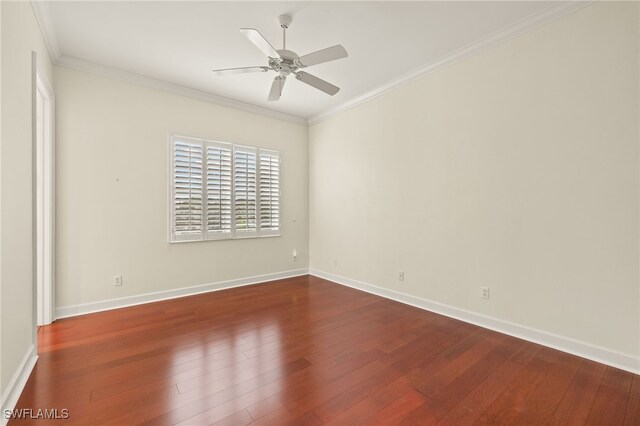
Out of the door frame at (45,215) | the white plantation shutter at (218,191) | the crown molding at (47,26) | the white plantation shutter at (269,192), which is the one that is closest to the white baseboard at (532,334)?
the white plantation shutter at (269,192)

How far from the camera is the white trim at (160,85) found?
3.24 metres

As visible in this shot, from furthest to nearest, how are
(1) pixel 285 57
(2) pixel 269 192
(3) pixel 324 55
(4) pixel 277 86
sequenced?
(2) pixel 269 192 < (4) pixel 277 86 < (1) pixel 285 57 < (3) pixel 324 55

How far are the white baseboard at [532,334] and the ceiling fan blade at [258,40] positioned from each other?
3.17 meters

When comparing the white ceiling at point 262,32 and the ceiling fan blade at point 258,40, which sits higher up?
the white ceiling at point 262,32

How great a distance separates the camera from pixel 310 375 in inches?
82.8

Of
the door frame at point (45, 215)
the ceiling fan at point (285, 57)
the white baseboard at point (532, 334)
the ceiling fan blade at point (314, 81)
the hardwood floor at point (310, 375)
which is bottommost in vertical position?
the hardwood floor at point (310, 375)

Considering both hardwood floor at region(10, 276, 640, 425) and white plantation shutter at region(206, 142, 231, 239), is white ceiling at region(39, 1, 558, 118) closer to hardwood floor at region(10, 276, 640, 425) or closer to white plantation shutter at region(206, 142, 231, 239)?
white plantation shutter at region(206, 142, 231, 239)

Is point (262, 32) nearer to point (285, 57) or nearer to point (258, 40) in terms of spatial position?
point (285, 57)

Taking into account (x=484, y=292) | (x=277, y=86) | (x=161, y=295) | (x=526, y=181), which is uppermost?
(x=277, y=86)

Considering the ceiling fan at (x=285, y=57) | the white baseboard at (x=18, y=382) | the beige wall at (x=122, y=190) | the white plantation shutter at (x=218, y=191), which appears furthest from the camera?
the white plantation shutter at (x=218, y=191)

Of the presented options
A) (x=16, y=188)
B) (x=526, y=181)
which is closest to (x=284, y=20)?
(x=16, y=188)

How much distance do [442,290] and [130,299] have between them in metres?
3.85

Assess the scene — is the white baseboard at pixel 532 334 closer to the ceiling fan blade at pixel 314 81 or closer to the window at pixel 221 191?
the window at pixel 221 191

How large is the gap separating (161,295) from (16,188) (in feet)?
7.58
